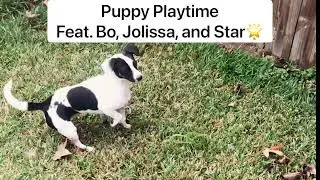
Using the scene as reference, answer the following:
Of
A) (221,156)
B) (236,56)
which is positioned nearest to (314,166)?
(221,156)

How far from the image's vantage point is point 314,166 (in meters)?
1.91

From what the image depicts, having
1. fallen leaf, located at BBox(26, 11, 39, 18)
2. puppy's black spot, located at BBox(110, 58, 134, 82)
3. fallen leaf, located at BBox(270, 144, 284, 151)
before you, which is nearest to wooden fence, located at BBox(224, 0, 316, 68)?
fallen leaf, located at BBox(270, 144, 284, 151)

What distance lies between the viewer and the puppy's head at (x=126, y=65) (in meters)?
1.81

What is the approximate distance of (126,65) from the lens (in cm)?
182

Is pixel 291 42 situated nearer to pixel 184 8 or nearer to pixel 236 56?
pixel 236 56

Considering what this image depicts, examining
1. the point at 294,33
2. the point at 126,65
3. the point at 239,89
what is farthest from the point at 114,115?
the point at 294,33

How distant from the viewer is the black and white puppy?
1.83 metres

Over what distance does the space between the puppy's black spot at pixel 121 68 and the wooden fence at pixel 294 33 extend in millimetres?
427

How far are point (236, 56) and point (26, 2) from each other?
0.74 metres

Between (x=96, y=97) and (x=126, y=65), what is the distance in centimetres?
14

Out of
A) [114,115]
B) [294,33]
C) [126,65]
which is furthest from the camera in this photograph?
[294,33]

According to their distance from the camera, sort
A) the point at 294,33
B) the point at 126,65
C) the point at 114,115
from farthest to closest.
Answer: the point at 294,33
the point at 114,115
the point at 126,65

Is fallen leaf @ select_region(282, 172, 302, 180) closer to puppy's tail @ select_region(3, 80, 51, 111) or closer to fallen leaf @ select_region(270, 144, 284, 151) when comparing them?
fallen leaf @ select_region(270, 144, 284, 151)

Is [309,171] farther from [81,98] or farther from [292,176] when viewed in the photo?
[81,98]
